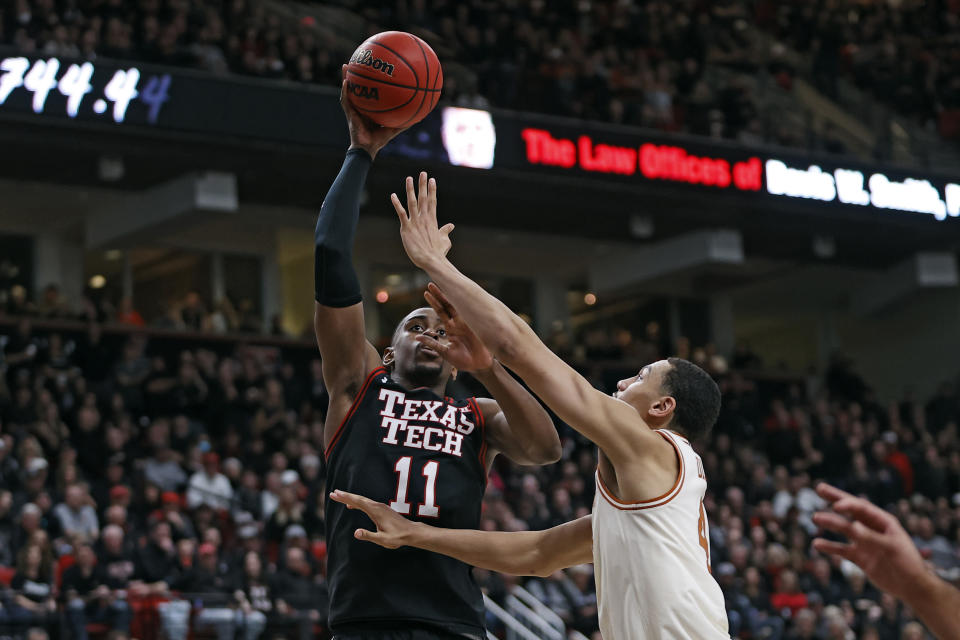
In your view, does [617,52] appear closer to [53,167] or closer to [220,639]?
[53,167]

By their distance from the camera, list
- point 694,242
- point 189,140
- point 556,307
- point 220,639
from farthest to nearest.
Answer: point 556,307
point 694,242
point 189,140
point 220,639

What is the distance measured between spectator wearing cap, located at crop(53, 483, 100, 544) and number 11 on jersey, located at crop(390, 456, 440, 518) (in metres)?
8.19

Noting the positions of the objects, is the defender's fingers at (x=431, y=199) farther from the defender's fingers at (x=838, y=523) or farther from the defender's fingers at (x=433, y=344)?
the defender's fingers at (x=838, y=523)

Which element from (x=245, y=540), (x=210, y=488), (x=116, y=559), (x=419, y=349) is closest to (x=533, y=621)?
(x=245, y=540)

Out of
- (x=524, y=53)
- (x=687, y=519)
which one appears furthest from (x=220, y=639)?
(x=524, y=53)

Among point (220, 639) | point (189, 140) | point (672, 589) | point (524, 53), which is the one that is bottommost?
point (220, 639)

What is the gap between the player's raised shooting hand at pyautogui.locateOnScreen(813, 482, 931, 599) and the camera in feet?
8.75

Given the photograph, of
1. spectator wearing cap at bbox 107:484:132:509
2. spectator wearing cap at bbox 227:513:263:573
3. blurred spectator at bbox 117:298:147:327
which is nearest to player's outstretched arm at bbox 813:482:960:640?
spectator wearing cap at bbox 227:513:263:573

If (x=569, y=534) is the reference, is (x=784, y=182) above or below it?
above

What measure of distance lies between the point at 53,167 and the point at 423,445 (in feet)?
48.8

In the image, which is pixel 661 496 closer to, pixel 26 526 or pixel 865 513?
pixel 865 513

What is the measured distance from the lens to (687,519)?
14.5 feet

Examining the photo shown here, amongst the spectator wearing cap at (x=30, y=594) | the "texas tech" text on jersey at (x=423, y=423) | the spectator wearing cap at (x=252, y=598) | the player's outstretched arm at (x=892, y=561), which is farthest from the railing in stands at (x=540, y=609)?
the player's outstretched arm at (x=892, y=561)

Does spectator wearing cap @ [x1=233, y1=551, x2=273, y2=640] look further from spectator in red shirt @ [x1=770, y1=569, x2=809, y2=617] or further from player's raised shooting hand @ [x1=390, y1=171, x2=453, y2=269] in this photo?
player's raised shooting hand @ [x1=390, y1=171, x2=453, y2=269]
